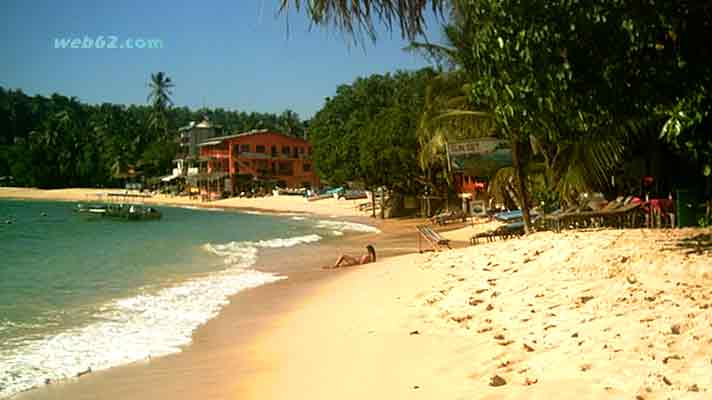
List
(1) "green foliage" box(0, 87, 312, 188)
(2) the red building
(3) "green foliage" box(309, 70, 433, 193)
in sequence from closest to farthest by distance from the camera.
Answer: (3) "green foliage" box(309, 70, 433, 193) → (2) the red building → (1) "green foliage" box(0, 87, 312, 188)

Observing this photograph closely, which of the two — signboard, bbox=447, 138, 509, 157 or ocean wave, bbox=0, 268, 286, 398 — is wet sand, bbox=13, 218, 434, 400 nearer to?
ocean wave, bbox=0, 268, 286, 398

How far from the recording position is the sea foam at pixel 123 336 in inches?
301

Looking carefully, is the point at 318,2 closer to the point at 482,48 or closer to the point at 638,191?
the point at 482,48

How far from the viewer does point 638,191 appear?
18.6m

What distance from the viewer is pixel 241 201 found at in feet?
230

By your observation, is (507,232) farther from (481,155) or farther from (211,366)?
(211,366)

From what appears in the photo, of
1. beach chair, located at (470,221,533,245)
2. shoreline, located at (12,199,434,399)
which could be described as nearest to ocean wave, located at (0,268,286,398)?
shoreline, located at (12,199,434,399)

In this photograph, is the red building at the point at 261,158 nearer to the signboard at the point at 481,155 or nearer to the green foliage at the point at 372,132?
the green foliage at the point at 372,132

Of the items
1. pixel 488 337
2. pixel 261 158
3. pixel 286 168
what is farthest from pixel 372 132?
pixel 286 168

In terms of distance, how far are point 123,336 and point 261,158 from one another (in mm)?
67463

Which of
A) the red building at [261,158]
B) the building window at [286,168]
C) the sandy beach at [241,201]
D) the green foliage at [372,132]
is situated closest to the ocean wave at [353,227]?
the green foliage at [372,132]

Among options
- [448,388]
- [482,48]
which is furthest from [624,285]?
[482,48]

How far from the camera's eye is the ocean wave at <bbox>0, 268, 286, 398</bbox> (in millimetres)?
7609

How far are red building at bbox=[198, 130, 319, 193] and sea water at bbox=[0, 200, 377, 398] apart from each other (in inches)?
1764
